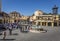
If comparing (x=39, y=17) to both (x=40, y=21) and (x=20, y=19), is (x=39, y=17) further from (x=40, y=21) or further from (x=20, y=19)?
(x=20, y=19)

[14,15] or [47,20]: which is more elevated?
[14,15]

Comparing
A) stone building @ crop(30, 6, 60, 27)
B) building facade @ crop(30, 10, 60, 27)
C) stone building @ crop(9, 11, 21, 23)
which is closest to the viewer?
stone building @ crop(9, 11, 21, 23)

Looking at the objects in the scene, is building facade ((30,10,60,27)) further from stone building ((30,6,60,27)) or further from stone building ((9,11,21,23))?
stone building ((9,11,21,23))

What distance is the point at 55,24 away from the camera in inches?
1874

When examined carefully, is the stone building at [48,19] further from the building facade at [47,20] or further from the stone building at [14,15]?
the stone building at [14,15]

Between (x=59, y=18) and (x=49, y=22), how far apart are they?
12.8 feet

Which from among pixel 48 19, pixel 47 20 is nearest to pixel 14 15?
pixel 47 20

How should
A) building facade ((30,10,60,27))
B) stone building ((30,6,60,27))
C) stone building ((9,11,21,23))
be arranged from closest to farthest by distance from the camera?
stone building ((9,11,21,23)) < stone building ((30,6,60,27)) < building facade ((30,10,60,27))

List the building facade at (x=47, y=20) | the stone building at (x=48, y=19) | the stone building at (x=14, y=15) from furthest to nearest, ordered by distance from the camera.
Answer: the building facade at (x=47, y=20)
the stone building at (x=48, y=19)
the stone building at (x=14, y=15)

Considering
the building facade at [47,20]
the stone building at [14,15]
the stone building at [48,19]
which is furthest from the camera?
the building facade at [47,20]

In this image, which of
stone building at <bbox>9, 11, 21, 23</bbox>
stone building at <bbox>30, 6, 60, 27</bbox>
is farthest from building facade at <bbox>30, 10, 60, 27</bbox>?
stone building at <bbox>9, 11, 21, 23</bbox>

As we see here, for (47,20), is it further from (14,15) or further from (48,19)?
(14,15)

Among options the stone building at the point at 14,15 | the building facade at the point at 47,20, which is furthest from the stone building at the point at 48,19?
the stone building at the point at 14,15

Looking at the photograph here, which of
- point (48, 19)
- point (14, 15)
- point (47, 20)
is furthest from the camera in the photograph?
point (14, 15)
